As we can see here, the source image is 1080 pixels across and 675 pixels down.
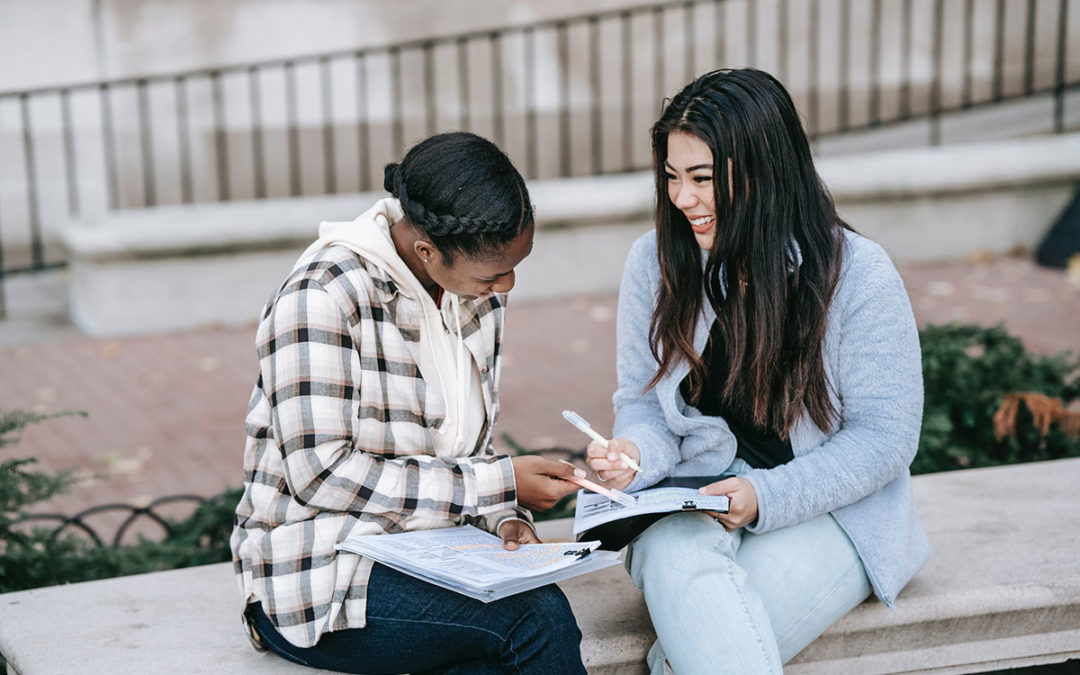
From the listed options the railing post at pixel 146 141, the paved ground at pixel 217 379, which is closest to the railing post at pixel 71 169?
the railing post at pixel 146 141

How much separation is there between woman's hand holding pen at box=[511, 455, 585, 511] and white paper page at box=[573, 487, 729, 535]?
73mm

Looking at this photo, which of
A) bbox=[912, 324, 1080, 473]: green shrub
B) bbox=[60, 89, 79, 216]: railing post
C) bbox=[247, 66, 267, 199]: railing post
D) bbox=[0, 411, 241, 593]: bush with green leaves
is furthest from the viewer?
bbox=[247, 66, 267, 199]: railing post

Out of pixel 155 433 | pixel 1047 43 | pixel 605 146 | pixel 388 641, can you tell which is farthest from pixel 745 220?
pixel 1047 43

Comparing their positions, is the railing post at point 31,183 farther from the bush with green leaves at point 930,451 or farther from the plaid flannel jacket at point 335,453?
the plaid flannel jacket at point 335,453

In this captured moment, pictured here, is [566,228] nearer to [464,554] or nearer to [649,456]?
[649,456]

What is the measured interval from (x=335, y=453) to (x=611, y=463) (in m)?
0.67

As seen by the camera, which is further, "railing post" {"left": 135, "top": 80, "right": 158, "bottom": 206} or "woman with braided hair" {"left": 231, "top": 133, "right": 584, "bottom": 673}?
"railing post" {"left": 135, "top": 80, "right": 158, "bottom": 206}

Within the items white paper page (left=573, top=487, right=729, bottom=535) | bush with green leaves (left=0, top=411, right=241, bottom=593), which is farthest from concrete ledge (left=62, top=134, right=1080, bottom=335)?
white paper page (left=573, top=487, right=729, bottom=535)

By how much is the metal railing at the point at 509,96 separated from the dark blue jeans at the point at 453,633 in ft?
20.7

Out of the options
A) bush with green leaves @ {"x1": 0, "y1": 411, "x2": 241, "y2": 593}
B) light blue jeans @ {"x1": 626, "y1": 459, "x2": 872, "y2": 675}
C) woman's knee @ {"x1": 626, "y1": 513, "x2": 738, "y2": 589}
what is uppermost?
woman's knee @ {"x1": 626, "y1": 513, "x2": 738, "y2": 589}

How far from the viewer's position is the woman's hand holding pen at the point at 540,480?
2797mm

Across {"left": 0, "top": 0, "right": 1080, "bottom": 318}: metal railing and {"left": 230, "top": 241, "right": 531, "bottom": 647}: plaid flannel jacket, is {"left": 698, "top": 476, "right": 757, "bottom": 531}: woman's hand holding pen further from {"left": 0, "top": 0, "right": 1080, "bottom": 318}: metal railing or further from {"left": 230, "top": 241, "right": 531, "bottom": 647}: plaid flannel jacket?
{"left": 0, "top": 0, "right": 1080, "bottom": 318}: metal railing

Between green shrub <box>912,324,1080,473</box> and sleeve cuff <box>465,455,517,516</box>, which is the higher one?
sleeve cuff <box>465,455,517,516</box>

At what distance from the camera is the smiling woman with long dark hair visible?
285 cm
